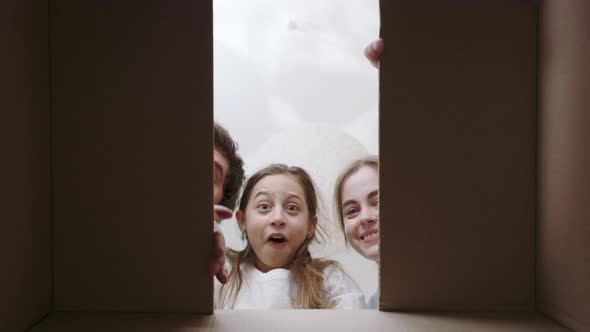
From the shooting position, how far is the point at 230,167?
1382 millimetres

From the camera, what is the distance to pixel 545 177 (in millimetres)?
831

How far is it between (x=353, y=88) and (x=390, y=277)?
697mm

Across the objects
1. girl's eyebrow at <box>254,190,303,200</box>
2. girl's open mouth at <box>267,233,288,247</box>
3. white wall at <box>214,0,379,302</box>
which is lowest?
girl's open mouth at <box>267,233,288,247</box>

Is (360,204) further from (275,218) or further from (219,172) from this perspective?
(219,172)

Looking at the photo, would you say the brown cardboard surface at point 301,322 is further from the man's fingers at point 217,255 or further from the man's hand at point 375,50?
the man's hand at point 375,50

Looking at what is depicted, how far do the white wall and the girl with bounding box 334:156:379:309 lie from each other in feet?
0.20

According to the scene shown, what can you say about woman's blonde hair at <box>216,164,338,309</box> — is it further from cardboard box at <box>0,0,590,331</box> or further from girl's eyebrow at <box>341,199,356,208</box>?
cardboard box at <box>0,0,590,331</box>

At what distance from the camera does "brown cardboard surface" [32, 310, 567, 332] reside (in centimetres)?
78
